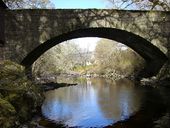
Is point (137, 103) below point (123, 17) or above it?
below

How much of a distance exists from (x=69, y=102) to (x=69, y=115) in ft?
14.0

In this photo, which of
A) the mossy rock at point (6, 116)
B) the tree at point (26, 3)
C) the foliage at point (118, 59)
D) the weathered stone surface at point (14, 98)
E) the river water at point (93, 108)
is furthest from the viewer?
the foliage at point (118, 59)

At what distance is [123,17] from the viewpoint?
23766 mm

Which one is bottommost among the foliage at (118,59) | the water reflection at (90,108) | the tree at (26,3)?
the water reflection at (90,108)

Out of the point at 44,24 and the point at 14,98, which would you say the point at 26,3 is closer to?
the point at 44,24

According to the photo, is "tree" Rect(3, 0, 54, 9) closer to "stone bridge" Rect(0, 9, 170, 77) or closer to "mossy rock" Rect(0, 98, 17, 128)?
"stone bridge" Rect(0, 9, 170, 77)

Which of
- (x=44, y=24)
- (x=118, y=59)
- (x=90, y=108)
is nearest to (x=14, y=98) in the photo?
(x=90, y=108)

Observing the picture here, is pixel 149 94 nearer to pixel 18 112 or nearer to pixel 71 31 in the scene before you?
pixel 71 31

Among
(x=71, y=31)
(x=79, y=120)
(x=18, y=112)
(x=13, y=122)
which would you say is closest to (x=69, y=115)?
(x=79, y=120)

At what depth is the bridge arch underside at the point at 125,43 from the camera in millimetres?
24906

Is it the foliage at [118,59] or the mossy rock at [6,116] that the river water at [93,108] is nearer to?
the mossy rock at [6,116]

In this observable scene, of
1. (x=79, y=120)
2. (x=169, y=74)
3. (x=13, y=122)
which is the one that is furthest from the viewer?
(x=169, y=74)

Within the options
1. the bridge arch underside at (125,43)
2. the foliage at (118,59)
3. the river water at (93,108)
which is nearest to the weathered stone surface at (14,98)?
the river water at (93,108)

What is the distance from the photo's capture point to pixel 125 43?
1262 inches
